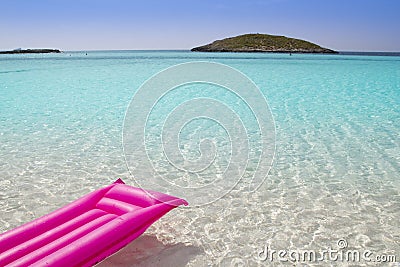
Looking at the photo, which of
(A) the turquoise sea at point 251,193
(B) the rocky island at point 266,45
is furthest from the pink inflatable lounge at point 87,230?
(B) the rocky island at point 266,45

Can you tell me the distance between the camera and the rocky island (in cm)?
11281

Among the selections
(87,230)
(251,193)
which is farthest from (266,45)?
(87,230)

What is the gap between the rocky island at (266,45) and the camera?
370 ft

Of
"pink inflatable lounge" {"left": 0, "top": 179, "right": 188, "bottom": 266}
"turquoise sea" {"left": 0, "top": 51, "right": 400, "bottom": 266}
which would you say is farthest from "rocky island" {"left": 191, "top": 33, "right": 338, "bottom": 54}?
"pink inflatable lounge" {"left": 0, "top": 179, "right": 188, "bottom": 266}

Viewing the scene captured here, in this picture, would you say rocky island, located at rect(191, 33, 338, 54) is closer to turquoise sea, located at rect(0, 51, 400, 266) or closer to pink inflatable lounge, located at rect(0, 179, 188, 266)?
turquoise sea, located at rect(0, 51, 400, 266)

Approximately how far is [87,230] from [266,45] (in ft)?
389

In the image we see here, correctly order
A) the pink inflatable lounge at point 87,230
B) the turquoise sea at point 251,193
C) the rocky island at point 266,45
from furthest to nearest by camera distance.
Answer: the rocky island at point 266,45 → the turquoise sea at point 251,193 → the pink inflatable lounge at point 87,230

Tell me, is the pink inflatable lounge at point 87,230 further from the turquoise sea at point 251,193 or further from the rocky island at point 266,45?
the rocky island at point 266,45

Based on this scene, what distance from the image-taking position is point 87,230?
3.35m

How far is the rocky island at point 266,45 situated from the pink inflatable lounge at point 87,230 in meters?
109

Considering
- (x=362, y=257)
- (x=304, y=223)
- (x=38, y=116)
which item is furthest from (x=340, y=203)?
(x=38, y=116)

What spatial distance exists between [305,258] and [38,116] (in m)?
8.92

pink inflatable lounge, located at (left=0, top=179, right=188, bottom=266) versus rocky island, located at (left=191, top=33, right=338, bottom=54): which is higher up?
rocky island, located at (left=191, top=33, right=338, bottom=54)

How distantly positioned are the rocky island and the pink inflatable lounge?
108904 mm
